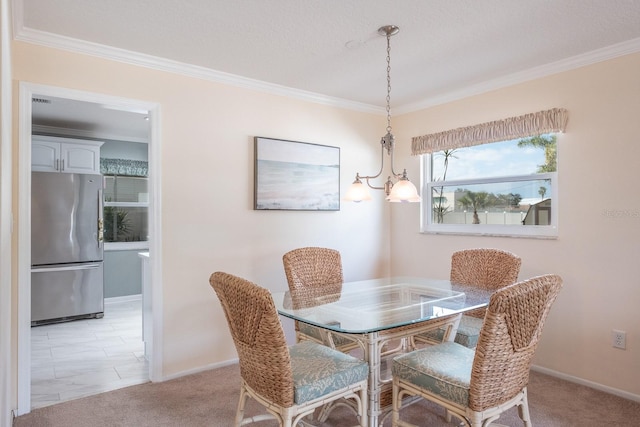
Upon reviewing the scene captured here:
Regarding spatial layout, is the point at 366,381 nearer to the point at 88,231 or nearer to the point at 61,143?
the point at 88,231

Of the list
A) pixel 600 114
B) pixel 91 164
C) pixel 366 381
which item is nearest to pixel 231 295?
pixel 366 381

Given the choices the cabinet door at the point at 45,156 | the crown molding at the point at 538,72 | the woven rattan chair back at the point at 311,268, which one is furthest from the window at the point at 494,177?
the cabinet door at the point at 45,156

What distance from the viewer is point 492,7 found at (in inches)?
87.2

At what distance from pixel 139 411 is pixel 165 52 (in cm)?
237

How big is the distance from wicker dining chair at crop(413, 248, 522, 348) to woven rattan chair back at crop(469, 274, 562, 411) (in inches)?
32.6

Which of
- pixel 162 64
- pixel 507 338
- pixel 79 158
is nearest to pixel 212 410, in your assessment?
pixel 507 338

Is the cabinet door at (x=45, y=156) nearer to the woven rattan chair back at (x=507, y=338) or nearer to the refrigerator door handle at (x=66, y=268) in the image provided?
the refrigerator door handle at (x=66, y=268)

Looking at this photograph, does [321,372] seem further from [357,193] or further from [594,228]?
[594,228]

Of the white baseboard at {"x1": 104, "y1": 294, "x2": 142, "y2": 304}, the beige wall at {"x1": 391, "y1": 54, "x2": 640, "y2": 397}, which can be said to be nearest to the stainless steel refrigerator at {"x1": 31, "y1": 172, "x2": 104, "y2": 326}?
the white baseboard at {"x1": 104, "y1": 294, "x2": 142, "y2": 304}

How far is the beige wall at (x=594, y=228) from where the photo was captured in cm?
271

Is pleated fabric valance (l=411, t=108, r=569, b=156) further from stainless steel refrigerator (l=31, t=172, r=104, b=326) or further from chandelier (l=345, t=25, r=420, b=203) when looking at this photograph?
stainless steel refrigerator (l=31, t=172, r=104, b=326)

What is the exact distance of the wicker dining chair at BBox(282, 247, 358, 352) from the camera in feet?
8.78

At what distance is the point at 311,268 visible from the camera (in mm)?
3156

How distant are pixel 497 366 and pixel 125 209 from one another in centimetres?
560
